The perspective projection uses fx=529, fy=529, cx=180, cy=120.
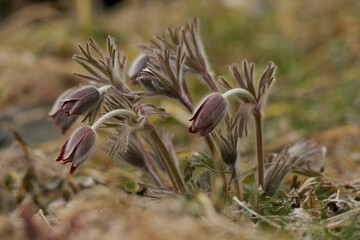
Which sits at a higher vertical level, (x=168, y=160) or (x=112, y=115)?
(x=112, y=115)

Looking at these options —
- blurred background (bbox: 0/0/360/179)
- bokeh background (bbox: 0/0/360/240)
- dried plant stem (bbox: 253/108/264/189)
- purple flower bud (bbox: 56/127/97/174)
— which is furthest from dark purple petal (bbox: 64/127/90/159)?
blurred background (bbox: 0/0/360/179)

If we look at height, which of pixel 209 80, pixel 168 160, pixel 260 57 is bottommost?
pixel 168 160

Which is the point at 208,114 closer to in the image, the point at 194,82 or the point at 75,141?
the point at 75,141

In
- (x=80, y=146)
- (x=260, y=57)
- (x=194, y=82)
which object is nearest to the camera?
(x=80, y=146)

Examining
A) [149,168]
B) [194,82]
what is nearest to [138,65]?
[149,168]

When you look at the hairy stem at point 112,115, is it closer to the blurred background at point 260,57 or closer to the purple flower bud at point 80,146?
the purple flower bud at point 80,146

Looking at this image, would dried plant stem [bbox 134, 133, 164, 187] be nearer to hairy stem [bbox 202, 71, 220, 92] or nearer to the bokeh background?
the bokeh background

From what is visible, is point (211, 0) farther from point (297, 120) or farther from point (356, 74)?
point (297, 120)

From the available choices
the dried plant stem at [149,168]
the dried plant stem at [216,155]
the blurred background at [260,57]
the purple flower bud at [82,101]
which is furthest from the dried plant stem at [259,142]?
the blurred background at [260,57]

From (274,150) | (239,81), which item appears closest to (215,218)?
(239,81)
